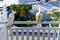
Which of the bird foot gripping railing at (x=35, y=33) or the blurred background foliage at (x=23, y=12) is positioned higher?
the blurred background foliage at (x=23, y=12)

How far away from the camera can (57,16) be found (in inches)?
72.6

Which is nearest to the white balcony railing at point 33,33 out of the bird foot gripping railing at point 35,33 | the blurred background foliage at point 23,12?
the bird foot gripping railing at point 35,33

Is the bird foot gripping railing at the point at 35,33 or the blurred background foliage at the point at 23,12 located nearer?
the bird foot gripping railing at the point at 35,33

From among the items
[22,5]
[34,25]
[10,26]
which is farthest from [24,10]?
[10,26]

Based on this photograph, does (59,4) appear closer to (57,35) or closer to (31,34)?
(57,35)

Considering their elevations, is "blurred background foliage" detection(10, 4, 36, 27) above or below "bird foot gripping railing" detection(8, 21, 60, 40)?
above

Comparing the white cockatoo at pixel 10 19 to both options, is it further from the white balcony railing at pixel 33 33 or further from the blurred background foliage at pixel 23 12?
the blurred background foliage at pixel 23 12

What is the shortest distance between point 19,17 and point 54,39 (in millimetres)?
792

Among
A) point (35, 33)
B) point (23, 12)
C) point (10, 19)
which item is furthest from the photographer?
point (23, 12)

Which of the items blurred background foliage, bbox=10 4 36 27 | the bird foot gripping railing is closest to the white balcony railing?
the bird foot gripping railing

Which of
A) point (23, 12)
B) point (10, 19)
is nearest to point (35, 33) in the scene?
point (10, 19)

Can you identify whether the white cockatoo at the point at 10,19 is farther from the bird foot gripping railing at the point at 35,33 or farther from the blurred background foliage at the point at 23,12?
the blurred background foliage at the point at 23,12

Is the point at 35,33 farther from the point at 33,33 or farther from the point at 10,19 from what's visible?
the point at 10,19

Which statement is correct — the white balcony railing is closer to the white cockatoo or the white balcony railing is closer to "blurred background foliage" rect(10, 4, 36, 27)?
the white cockatoo
